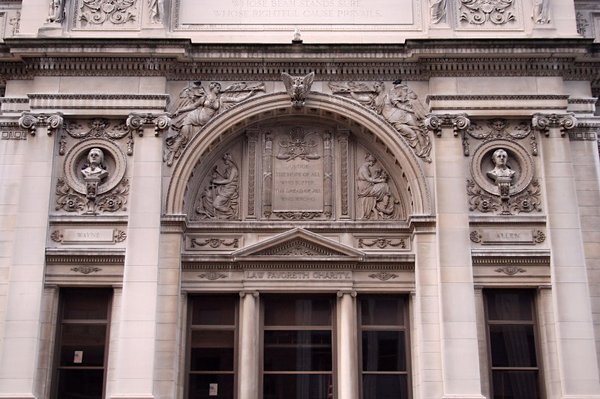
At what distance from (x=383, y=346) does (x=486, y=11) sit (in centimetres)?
902

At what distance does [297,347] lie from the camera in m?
19.9

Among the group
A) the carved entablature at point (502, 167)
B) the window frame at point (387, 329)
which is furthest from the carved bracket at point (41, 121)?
the carved entablature at point (502, 167)

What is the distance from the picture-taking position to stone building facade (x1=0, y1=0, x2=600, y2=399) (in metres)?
19.1

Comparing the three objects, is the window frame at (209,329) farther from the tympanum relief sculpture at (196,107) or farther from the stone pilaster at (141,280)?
the tympanum relief sculpture at (196,107)

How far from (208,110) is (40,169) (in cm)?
430

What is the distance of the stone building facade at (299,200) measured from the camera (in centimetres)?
1911

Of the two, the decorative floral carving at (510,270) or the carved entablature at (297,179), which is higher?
the carved entablature at (297,179)

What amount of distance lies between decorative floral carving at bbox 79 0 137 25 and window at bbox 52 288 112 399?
6.97 meters

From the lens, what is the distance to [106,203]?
2002cm

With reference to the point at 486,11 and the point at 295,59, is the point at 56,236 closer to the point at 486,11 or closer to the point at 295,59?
the point at 295,59

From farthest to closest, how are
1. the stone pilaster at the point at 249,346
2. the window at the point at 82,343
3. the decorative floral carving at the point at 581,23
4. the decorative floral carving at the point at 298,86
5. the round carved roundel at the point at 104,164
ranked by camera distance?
the decorative floral carving at the point at 581,23, the decorative floral carving at the point at 298,86, the round carved roundel at the point at 104,164, the window at the point at 82,343, the stone pilaster at the point at 249,346

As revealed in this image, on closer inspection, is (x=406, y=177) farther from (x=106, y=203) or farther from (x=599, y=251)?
(x=106, y=203)

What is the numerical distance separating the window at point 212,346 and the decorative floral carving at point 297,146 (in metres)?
3.88

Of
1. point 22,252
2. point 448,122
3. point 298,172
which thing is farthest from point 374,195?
point 22,252
